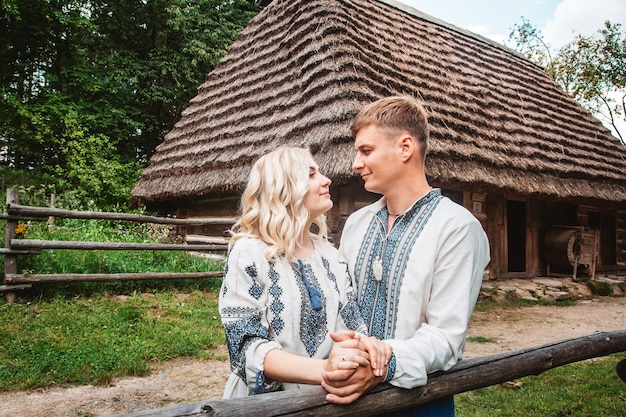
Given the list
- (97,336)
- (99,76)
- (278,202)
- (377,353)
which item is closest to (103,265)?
(97,336)

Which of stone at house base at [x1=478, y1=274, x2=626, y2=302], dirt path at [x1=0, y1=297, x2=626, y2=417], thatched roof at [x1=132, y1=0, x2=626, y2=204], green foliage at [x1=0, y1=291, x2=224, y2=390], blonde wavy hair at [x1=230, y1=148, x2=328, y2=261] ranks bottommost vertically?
stone at house base at [x1=478, y1=274, x2=626, y2=302]

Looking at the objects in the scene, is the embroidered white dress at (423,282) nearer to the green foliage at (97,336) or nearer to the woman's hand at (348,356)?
the woman's hand at (348,356)

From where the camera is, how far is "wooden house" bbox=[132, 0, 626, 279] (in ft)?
22.0

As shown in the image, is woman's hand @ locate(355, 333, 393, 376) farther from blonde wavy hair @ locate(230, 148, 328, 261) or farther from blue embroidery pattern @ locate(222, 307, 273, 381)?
blonde wavy hair @ locate(230, 148, 328, 261)

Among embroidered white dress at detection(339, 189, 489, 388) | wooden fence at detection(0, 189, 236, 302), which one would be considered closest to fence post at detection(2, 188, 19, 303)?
wooden fence at detection(0, 189, 236, 302)

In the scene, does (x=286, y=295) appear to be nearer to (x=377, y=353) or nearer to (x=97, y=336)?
(x=377, y=353)

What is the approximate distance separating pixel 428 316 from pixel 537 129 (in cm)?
886

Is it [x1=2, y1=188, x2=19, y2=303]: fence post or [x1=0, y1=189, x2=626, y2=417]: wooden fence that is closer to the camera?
[x1=0, y1=189, x2=626, y2=417]: wooden fence

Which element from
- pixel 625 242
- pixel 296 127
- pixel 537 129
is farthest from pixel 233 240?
pixel 625 242

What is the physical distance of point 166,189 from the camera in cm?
880

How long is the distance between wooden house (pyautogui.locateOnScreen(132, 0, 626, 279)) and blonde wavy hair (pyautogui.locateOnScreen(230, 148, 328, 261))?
13.0 ft

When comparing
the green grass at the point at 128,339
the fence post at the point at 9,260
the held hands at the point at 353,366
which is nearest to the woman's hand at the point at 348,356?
the held hands at the point at 353,366

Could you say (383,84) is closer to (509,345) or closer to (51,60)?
(509,345)

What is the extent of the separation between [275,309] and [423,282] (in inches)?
18.5
